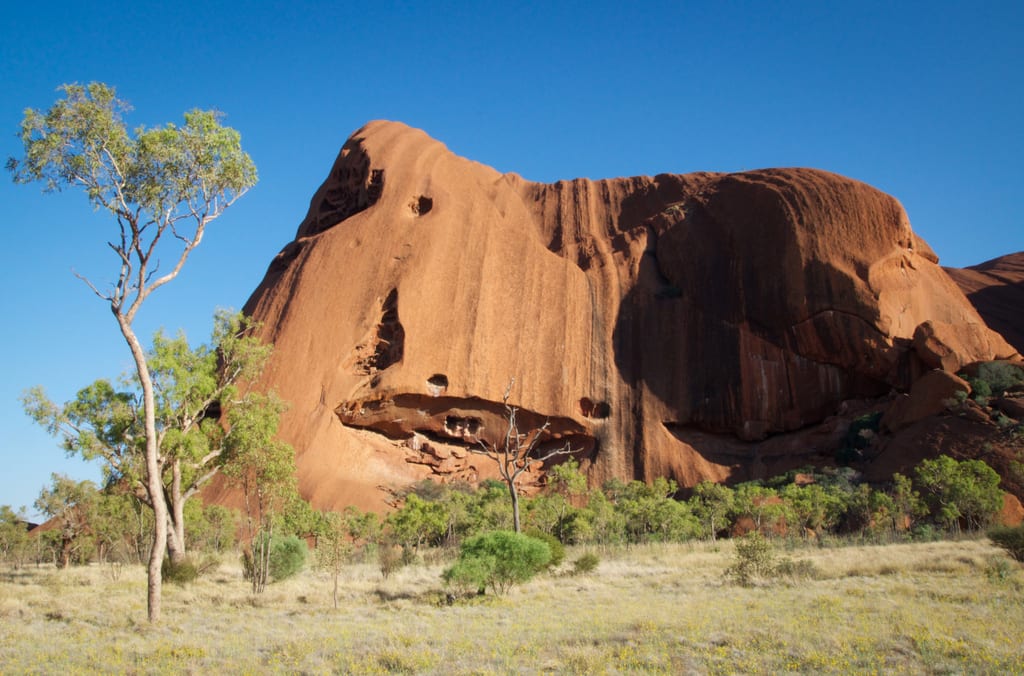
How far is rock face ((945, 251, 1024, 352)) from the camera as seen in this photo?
56344 millimetres

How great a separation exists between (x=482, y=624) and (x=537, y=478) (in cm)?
3302

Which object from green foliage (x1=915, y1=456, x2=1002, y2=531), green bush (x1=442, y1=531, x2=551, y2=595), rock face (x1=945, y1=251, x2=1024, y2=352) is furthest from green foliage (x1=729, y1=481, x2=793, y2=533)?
rock face (x1=945, y1=251, x2=1024, y2=352)

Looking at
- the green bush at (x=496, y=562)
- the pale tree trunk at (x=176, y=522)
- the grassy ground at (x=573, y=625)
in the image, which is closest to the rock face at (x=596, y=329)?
the pale tree trunk at (x=176, y=522)

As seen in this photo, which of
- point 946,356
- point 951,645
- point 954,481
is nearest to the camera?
point 951,645

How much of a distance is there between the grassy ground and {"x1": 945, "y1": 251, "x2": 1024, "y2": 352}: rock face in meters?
45.8

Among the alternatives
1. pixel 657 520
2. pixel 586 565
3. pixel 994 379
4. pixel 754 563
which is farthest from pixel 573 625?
pixel 994 379

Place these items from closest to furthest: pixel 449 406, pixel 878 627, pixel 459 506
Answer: pixel 878 627, pixel 459 506, pixel 449 406

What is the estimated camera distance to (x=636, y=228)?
56.4m

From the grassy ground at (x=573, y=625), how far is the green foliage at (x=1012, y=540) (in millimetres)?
324

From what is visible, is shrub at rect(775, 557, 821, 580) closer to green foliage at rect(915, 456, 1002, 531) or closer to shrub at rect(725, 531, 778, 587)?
shrub at rect(725, 531, 778, 587)

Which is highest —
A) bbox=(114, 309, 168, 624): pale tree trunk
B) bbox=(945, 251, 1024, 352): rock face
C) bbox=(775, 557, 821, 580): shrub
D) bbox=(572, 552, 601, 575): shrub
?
bbox=(945, 251, 1024, 352): rock face

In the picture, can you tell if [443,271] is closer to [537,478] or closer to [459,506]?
[537,478]

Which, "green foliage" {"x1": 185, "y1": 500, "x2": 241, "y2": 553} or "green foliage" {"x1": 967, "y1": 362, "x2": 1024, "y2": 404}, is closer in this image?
"green foliage" {"x1": 185, "y1": 500, "x2": 241, "y2": 553}

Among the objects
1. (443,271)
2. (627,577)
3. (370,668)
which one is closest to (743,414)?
(443,271)
